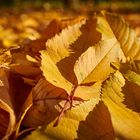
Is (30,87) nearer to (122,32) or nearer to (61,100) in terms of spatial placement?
(61,100)

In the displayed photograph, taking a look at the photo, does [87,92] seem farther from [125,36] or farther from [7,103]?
[125,36]

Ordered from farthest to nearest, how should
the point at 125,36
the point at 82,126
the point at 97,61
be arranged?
the point at 125,36
the point at 97,61
the point at 82,126

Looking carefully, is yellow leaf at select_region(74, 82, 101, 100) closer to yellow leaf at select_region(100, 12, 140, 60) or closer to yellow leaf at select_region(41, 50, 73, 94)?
yellow leaf at select_region(41, 50, 73, 94)

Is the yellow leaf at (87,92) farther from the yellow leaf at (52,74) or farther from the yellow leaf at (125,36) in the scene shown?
the yellow leaf at (125,36)

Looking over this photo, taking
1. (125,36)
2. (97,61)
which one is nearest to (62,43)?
(97,61)

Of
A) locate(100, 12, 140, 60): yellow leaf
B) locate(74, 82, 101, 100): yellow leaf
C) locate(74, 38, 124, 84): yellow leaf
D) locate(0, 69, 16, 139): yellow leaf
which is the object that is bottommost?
locate(0, 69, 16, 139): yellow leaf

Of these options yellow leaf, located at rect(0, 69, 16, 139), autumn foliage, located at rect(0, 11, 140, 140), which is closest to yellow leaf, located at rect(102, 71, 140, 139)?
autumn foliage, located at rect(0, 11, 140, 140)

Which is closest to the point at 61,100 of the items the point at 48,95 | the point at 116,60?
the point at 48,95

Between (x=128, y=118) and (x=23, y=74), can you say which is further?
(x=23, y=74)
